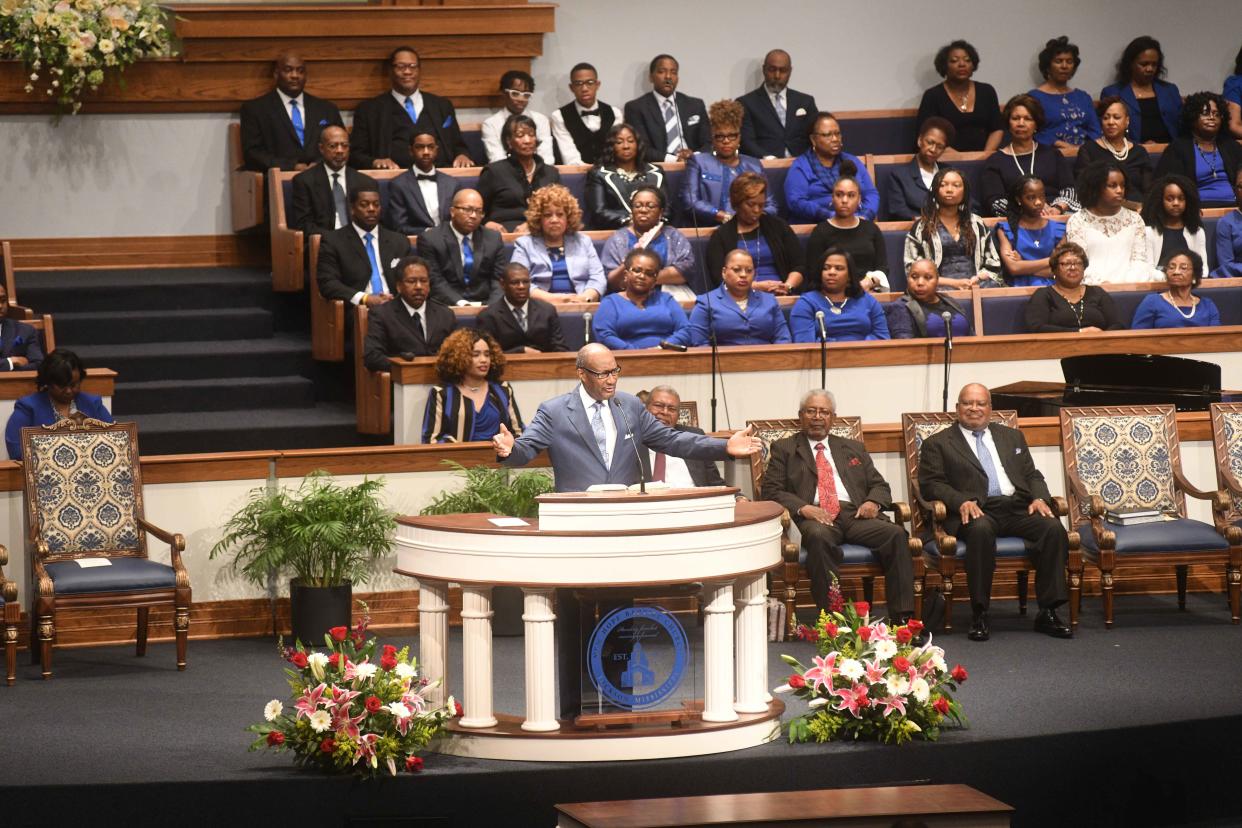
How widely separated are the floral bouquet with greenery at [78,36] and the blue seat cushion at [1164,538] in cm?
556

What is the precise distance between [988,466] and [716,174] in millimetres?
3045

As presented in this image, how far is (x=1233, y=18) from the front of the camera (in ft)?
40.0

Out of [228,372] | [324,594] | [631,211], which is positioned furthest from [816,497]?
[228,372]

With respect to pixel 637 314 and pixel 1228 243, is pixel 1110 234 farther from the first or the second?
pixel 637 314

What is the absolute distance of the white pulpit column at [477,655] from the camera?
5.26 m

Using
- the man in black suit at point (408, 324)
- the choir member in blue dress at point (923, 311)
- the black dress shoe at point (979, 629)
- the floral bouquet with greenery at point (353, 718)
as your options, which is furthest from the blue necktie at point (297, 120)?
the floral bouquet with greenery at point (353, 718)

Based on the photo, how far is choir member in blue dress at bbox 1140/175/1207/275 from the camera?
31.7 feet

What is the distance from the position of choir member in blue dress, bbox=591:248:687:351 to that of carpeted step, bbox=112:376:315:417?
1.58 meters

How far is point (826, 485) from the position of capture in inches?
283

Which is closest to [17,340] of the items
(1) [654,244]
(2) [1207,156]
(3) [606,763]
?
(1) [654,244]

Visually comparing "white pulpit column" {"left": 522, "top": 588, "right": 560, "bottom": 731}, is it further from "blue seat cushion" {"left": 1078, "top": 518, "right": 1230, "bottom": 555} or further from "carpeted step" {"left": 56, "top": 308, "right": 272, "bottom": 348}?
"carpeted step" {"left": 56, "top": 308, "right": 272, "bottom": 348}

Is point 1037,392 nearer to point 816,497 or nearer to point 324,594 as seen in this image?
point 816,497

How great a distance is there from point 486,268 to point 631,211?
0.89 metres

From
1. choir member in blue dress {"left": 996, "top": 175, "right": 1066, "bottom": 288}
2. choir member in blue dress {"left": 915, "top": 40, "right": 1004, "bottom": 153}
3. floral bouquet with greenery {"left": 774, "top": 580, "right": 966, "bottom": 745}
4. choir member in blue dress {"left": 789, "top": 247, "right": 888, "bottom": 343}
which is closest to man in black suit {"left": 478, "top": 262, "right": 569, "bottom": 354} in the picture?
choir member in blue dress {"left": 789, "top": 247, "right": 888, "bottom": 343}
